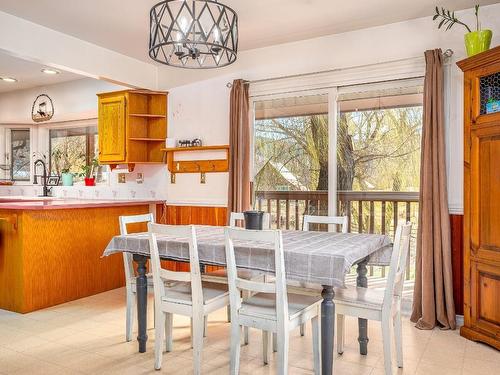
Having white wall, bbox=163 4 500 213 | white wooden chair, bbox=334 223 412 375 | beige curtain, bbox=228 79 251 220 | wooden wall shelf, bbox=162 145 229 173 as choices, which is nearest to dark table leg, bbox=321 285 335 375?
white wooden chair, bbox=334 223 412 375

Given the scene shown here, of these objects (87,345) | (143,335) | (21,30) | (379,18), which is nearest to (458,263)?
(379,18)

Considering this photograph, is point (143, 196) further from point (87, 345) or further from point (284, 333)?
point (284, 333)

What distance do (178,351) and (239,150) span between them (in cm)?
210

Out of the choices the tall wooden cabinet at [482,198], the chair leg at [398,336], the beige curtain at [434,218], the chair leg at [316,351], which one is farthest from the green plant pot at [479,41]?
the chair leg at [316,351]

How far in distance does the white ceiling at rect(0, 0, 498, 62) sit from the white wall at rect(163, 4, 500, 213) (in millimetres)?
114

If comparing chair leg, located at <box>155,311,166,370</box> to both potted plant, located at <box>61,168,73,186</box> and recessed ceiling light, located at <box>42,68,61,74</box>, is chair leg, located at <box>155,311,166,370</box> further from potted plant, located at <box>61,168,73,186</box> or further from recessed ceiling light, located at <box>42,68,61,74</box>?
potted plant, located at <box>61,168,73,186</box>

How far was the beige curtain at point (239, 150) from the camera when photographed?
4258 mm

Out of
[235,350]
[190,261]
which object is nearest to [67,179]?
[190,261]

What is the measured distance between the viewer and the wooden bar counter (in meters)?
3.69

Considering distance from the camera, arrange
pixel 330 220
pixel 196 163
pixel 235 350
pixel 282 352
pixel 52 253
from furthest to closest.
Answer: pixel 196 163
pixel 52 253
pixel 330 220
pixel 235 350
pixel 282 352

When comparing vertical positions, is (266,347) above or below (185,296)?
below

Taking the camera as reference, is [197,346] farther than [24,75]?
No

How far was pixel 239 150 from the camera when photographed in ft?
14.0

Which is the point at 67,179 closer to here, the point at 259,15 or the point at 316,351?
the point at 259,15
